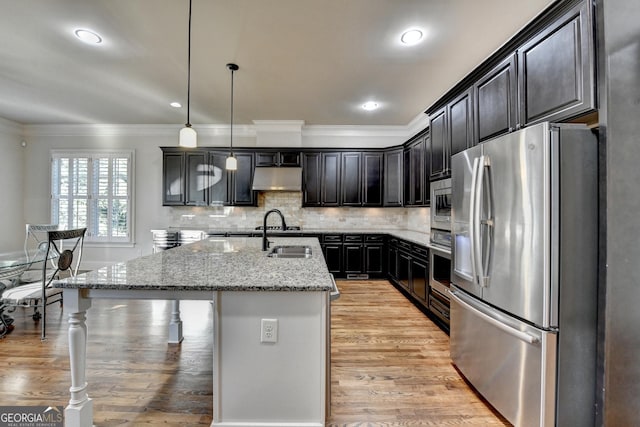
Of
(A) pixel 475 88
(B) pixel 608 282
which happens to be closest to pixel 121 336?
(B) pixel 608 282

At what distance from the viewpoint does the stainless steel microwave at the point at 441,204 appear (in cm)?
288

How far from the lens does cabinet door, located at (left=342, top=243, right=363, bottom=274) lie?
491cm

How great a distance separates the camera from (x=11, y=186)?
5.34 meters

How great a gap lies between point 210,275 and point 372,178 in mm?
4144

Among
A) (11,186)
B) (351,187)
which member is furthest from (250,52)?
(11,186)

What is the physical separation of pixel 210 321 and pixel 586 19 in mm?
3781

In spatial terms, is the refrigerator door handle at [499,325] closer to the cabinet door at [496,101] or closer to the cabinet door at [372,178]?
the cabinet door at [496,101]

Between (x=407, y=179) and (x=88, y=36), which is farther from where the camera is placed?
(x=407, y=179)

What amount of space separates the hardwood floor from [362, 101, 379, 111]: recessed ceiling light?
306 centimetres

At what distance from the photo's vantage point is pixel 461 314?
2.07m

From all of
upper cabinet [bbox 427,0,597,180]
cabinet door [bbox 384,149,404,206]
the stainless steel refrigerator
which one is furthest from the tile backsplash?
the stainless steel refrigerator

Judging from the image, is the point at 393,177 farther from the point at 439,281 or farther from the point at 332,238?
the point at 439,281

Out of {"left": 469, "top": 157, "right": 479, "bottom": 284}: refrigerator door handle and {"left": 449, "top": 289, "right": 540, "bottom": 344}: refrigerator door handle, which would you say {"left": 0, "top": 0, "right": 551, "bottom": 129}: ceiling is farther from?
{"left": 449, "top": 289, "right": 540, "bottom": 344}: refrigerator door handle

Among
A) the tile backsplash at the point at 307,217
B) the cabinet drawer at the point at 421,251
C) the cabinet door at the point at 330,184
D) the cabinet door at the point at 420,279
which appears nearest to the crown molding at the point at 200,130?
the cabinet door at the point at 330,184
